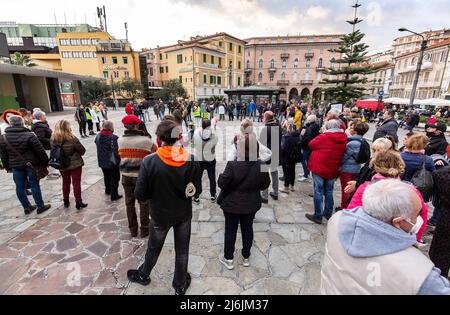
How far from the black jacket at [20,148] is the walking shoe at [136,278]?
2823mm

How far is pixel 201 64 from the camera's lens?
122ft

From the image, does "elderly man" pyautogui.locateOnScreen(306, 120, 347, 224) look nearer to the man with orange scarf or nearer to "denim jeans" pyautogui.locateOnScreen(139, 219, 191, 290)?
the man with orange scarf

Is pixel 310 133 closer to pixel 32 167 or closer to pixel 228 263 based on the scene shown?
pixel 228 263

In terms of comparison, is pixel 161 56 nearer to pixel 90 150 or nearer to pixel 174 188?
pixel 90 150

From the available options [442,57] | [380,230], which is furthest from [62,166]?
[442,57]

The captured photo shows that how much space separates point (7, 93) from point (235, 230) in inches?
1016

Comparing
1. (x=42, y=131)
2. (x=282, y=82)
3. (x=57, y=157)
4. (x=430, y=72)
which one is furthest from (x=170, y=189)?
(x=282, y=82)

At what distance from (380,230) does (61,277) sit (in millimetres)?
3439

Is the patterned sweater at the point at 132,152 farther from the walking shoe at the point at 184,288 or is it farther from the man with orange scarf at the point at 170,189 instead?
the walking shoe at the point at 184,288

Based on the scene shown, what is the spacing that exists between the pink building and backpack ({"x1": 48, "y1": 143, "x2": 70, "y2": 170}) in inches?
2015

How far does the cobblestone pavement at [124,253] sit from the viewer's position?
262 cm

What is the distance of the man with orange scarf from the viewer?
2.16m

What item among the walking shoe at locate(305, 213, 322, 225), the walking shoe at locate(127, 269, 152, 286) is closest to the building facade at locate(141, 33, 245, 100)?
the walking shoe at locate(305, 213, 322, 225)

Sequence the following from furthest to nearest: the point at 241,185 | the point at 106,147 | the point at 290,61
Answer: the point at 290,61 < the point at 106,147 < the point at 241,185
